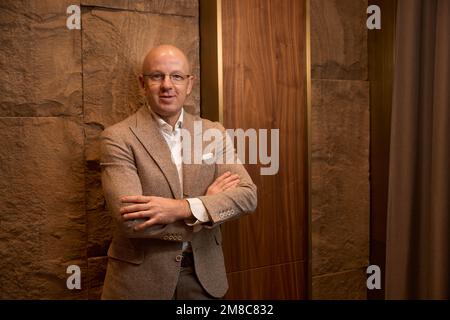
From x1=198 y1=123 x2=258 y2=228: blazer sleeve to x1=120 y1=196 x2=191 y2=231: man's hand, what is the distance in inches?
3.6

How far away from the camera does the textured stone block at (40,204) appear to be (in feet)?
5.79

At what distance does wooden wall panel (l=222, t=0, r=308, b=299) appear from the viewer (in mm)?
2016

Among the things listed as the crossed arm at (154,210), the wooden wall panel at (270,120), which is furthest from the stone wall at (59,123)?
the crossed arm at (154,210)

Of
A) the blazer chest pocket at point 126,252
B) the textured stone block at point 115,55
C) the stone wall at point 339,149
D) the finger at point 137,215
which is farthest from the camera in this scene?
the stone wall at point 339,149

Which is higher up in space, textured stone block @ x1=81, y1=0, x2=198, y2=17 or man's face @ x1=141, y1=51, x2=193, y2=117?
textured stone block @ x1=81, y1=0, x2=198, y2=17

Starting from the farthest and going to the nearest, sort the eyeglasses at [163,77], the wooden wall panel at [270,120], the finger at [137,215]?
1. the wooden wall panel at [270,120]
2. the eyeglasses at [163,77]
3. the finger at [137,215]

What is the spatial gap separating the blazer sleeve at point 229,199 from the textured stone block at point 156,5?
28.6 inches

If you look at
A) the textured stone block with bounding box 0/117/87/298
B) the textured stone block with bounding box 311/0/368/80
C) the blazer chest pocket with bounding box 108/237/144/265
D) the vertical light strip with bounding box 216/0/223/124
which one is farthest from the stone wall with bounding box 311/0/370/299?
the textured stone block with bounding box 0/117/87/298

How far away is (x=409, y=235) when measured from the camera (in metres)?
1.86

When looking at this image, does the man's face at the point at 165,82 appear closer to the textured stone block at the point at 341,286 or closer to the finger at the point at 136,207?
the finger at the point at 136,207

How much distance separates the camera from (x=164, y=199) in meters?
1.49

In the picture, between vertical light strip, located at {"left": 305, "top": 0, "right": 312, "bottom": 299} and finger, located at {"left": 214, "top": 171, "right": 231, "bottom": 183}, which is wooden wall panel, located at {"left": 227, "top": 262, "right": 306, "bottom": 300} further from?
finger, located at {"left": 214, "top": 171, "right": 231, "bottom": 183}
